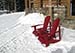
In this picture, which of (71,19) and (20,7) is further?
(20,7)

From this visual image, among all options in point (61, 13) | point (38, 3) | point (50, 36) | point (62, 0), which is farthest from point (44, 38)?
point (38, 3)

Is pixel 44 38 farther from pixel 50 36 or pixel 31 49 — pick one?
pixel 31 49

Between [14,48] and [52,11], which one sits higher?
[52,11]

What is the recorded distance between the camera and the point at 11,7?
46844 millimetres

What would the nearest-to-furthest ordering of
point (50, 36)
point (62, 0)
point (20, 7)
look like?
1. point (50, 36)
2. point (62, 0)
3. point (20, 7)

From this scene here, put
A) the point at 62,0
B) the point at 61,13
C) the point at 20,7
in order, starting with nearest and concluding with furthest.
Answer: the point at 61,13
the point at 62,0
the point at 20,7

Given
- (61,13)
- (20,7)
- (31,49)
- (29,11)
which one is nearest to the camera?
(31,49)

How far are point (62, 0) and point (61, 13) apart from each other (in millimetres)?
1476

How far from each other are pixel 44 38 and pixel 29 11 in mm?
15604

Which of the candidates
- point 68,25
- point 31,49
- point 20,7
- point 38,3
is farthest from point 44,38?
point 20,7

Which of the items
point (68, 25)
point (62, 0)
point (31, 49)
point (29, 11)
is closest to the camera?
point (31, 49)

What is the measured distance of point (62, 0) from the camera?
15609 millimetres

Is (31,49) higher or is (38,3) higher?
(38,3)

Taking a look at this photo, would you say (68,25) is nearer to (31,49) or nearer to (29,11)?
(31,49)
